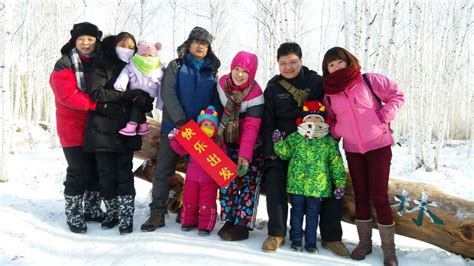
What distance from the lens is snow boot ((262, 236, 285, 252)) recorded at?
323 cm

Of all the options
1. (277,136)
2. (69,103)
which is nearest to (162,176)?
(69,103)

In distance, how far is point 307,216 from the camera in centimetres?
336

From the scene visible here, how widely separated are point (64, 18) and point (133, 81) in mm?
16011

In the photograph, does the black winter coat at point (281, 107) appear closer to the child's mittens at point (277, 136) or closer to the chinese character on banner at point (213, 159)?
the child's mittens at point (277, 136)

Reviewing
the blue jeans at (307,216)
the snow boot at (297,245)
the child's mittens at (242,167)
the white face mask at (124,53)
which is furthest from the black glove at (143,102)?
the snow boot at (297,245)

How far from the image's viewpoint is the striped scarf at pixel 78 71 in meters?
3.69

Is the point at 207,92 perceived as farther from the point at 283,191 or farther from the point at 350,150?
the point at 350,150

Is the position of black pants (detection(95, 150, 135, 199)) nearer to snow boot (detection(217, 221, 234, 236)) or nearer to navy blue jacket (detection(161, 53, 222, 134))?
navy blue jacket (detection(161, 53, 222, 134))

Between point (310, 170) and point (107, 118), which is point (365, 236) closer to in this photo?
point (310, 170)

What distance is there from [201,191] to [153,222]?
67 centimetres

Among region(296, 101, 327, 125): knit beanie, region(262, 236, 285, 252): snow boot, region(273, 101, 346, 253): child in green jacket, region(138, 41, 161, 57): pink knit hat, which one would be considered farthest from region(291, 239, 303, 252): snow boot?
region(138, 41, 161, 57): pink knit hat

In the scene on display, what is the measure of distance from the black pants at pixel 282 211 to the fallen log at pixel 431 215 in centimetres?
33

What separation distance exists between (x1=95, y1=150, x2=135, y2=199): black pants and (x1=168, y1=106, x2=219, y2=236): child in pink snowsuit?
0.57 m

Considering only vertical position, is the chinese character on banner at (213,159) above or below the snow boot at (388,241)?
above
